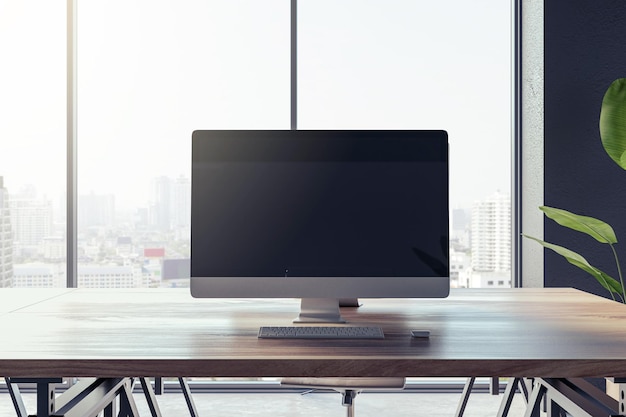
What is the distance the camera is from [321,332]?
5.32ft

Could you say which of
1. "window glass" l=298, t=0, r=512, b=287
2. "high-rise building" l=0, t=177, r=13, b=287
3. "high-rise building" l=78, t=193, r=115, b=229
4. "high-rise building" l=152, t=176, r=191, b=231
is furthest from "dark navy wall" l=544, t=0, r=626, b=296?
"high-rise building" l=0, t=177, r=13, b=287

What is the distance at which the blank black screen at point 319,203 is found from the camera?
1.80 metres

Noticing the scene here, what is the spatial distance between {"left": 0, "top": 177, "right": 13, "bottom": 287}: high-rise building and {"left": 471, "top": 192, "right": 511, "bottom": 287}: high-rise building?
2.63 metres

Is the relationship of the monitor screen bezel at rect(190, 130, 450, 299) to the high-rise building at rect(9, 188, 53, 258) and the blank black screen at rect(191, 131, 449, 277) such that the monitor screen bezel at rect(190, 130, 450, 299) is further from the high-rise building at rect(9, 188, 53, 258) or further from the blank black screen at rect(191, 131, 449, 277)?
the high-rise building at rect(9, 188, 53, 258)

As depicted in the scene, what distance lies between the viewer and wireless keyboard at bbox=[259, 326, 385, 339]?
1598 millimetres

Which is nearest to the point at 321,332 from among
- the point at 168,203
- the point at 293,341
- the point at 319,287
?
the point at 293,341

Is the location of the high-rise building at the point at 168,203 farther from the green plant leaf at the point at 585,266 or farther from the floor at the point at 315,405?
→ the green plant leaf at the point at 585,266

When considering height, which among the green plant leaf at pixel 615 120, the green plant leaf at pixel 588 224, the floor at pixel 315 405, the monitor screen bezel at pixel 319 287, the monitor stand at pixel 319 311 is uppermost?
the green plant leaf at pixel 615 120

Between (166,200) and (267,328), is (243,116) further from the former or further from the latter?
(267,328)

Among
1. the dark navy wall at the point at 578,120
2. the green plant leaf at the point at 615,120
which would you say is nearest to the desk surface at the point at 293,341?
the green plant leaf at the point at 615,120

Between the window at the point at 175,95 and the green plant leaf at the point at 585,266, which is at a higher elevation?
the window at the point at 175,95

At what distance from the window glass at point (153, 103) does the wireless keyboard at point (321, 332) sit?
2.21 metres

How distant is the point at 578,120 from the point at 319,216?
2.18m

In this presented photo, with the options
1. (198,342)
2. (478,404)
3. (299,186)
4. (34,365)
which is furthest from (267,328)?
(478,404)
